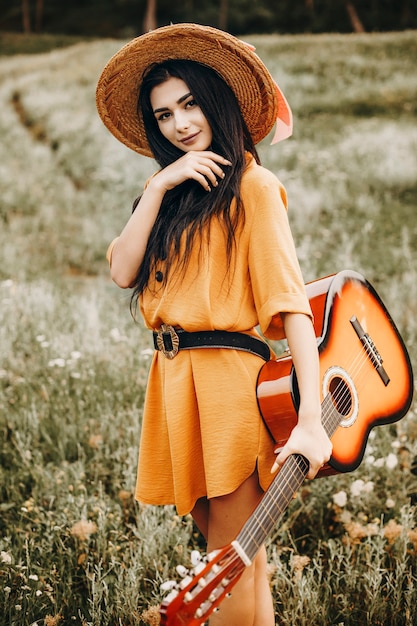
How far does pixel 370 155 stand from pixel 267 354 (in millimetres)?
8963

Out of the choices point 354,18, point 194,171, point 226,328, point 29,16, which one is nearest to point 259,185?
point 194,171

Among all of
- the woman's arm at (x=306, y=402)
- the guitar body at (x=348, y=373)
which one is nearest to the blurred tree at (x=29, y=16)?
the guitar body at (x=348, y=373)

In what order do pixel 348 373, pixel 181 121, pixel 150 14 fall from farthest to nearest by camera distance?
pixel 150 14
pixel 348 373
pixel 181 121

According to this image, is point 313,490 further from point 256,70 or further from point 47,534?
point 256,70

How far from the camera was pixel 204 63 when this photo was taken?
221 centimetres

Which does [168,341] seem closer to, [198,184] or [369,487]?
[198,184]

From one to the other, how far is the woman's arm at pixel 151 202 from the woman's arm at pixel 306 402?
543 mm

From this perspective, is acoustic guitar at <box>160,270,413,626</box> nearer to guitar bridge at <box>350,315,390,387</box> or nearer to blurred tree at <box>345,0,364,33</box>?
guitar bridge at <box>350,315,390,387</box>

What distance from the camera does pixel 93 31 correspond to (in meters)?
21.0

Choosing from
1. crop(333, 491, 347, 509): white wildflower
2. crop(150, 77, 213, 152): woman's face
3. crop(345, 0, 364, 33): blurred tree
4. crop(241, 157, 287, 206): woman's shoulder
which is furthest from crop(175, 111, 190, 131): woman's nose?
crop(345, 0, 364, 33): blurred tree

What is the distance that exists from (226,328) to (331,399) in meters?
0.44

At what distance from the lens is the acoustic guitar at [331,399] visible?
1.47 metres

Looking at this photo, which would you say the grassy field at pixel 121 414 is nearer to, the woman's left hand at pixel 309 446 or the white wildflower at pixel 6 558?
the white wildflower at pixel 6 558

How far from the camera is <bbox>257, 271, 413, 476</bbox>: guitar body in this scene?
77.4 inches
